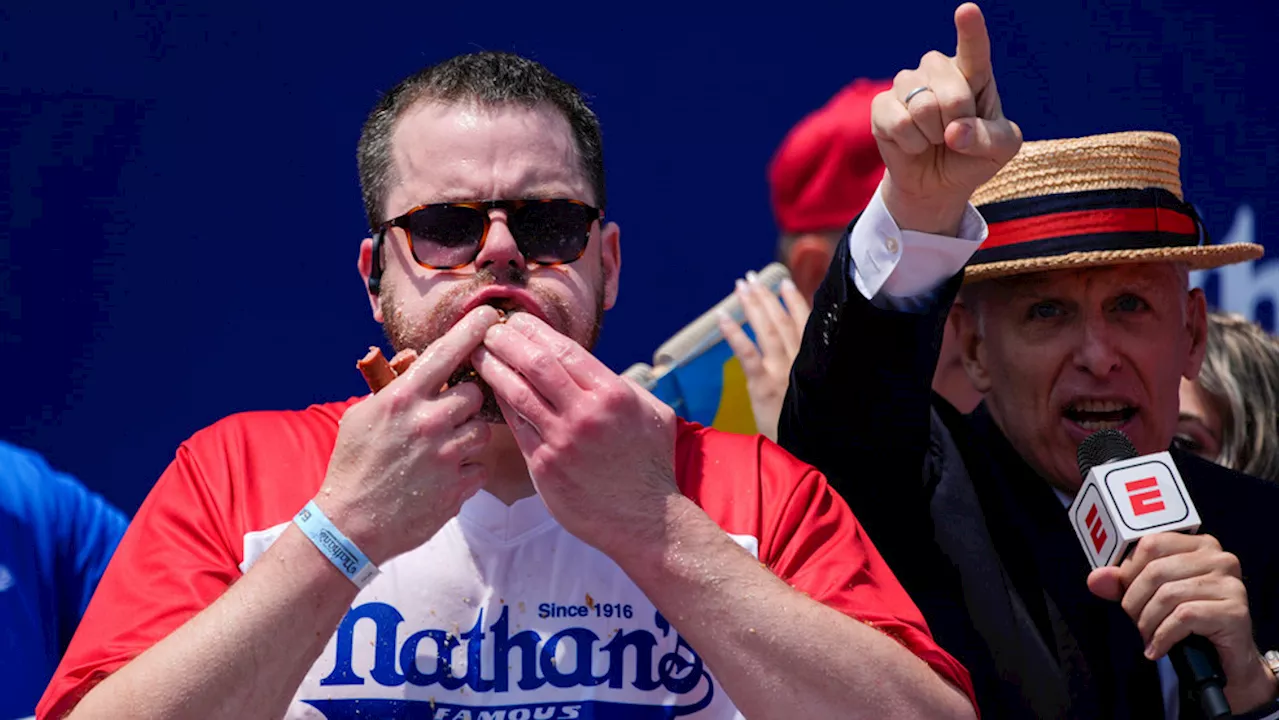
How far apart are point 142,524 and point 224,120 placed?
154cm

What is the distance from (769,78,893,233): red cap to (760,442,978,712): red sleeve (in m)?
1.33

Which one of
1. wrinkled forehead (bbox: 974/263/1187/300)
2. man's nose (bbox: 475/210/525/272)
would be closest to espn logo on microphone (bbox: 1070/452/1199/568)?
wrinkled forehead (bbox: 974/263/1187/300)

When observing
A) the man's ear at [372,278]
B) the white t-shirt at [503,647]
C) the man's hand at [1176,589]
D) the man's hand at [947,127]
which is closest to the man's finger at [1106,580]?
the man's hand at [1176,589]

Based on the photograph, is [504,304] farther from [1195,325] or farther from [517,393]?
[1195,325]

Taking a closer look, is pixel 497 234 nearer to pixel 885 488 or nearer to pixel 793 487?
pixel 793 487

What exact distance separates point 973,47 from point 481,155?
2.22 feet

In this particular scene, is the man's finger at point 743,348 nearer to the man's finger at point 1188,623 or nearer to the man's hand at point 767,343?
the man's hand at point 767,343

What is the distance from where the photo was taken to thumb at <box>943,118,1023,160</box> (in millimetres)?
2025

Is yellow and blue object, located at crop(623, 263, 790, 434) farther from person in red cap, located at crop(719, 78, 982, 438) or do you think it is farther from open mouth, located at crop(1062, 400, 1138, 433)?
open mouth, located at crop(1062, 400, 1138, 433)

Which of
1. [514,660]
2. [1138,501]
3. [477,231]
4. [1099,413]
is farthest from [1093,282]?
[514,660]

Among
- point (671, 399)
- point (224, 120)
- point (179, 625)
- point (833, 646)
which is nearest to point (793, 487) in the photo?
point (833, 646)

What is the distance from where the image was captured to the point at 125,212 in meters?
3.29

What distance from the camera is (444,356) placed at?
1.88m

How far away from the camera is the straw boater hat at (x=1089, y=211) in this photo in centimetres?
259
